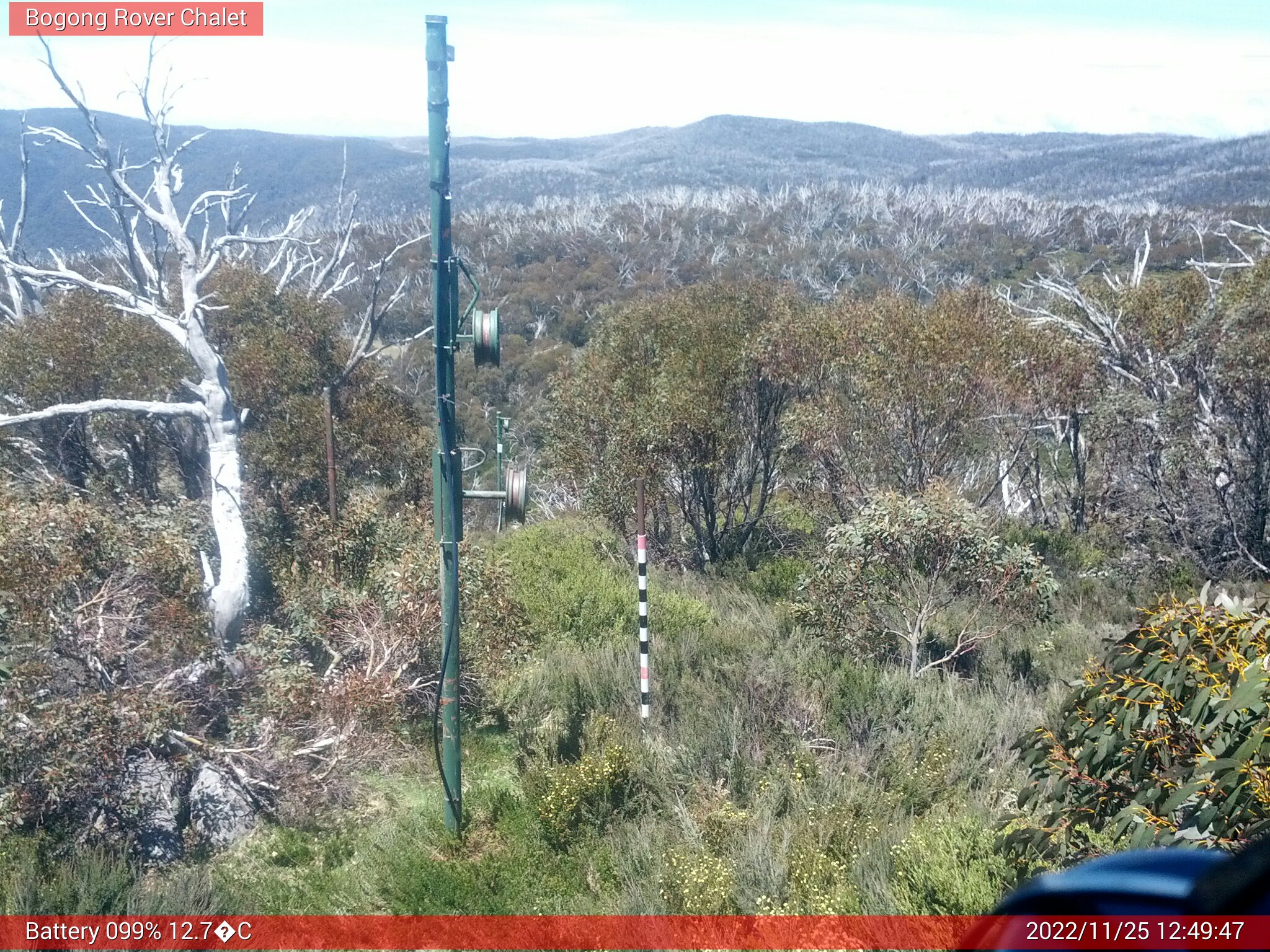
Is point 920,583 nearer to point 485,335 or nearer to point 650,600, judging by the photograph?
point 650,600

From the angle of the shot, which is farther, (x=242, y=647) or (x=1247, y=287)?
(x=1247, y=287)

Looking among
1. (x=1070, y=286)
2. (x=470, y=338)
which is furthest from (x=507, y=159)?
(x=470, y=338)

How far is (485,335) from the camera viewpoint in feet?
17.3

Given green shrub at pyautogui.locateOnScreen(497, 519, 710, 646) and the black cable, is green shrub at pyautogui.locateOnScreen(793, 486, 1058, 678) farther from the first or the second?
the black cable

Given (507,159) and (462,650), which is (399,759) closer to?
(462,650)

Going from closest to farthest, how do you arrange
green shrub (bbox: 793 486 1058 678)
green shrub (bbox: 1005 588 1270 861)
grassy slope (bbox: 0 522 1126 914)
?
1. green shrub (bbox: 1005 588 1270 861)
2. grassy slope (bbox: 0 522 1126 914)
3. green shrub (bbox: 793 486 1058 678)

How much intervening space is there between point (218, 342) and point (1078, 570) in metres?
11.5

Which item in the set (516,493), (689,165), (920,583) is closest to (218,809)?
(516,493)

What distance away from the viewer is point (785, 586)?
1137cm

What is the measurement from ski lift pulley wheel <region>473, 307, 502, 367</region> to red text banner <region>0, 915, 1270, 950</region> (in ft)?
9.26

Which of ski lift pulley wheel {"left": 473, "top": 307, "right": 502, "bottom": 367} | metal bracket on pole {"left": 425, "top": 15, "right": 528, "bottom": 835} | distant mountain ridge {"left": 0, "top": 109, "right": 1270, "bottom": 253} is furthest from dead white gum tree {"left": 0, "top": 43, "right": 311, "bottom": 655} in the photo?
distant mountain ridge {"left": 0, "top": 109, "right": 1270, "bottom": 253}

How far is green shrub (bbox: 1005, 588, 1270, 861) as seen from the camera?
2.91m

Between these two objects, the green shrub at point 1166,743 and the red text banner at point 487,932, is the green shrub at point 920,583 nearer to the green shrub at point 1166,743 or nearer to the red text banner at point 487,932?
the red text banner at point 487,932

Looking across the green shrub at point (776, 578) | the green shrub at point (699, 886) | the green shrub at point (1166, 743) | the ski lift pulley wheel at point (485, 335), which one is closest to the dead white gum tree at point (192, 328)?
the ski lift pulley wheel at point (485, 335)
